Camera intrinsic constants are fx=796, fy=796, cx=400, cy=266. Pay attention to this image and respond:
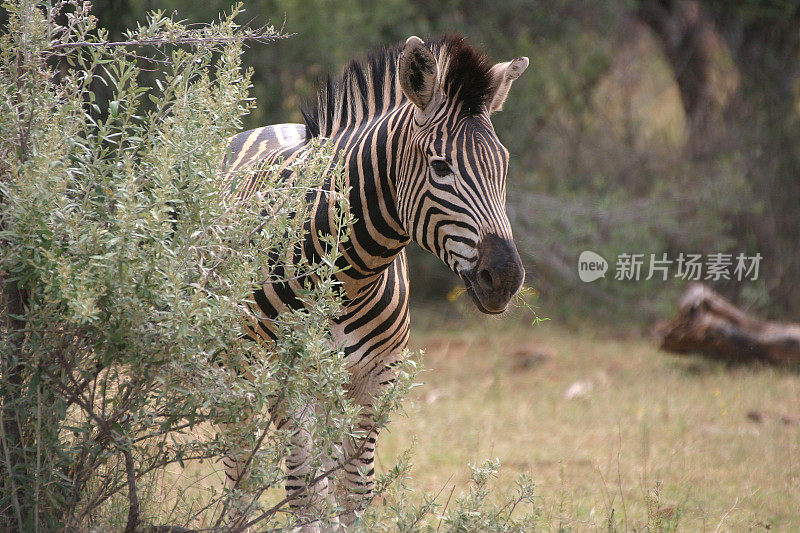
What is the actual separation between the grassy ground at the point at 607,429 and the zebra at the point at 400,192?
0.42 m

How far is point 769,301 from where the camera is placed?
26.3ft

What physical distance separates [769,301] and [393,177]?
6.33m

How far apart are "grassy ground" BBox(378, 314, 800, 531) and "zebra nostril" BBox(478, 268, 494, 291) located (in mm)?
1014

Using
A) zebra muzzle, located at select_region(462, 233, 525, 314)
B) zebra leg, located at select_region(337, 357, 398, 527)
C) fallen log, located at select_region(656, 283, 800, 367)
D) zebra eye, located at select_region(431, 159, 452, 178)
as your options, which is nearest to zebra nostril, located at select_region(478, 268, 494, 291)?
zebra muzzle, located at select_region(462, 233, 525, 314)

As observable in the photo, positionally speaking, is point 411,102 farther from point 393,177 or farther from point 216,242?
point 216,242

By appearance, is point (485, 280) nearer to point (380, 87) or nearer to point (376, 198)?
point (376, 198)

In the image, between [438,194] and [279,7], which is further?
[279,7]

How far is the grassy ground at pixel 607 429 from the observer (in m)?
4.21

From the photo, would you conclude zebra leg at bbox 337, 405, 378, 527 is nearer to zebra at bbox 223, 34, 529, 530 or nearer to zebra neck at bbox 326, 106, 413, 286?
zebra at bbox 223, 34, 529, 530

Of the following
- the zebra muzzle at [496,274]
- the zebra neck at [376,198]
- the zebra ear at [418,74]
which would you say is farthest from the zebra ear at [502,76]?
the zebra muzzle at [496,274]

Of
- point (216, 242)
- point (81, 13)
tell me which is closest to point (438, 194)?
point (216, 242)

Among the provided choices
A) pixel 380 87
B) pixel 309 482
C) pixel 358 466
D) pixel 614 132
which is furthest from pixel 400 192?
pixel 614 132

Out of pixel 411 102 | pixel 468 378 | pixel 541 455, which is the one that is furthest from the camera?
pixel 468 378

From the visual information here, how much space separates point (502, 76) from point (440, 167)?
1.55 feet
